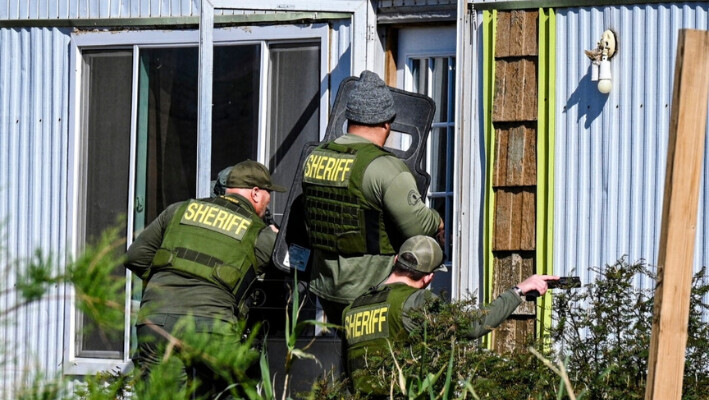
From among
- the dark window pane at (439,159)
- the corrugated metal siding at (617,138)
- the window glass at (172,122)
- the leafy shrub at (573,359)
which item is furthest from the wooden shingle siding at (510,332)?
the leafy shrub at (573,359)

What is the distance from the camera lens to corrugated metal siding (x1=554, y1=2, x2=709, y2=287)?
6855mm

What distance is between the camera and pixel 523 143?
716 cm

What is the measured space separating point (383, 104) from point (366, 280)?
0.89 m

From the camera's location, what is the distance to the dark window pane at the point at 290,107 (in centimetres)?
777

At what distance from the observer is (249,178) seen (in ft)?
22.9

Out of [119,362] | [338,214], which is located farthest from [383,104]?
[119,362]

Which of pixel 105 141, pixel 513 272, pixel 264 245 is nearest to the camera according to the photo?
pixel 264 245

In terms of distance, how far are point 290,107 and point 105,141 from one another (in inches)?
52.4

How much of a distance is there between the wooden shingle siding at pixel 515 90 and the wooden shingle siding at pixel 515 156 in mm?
77

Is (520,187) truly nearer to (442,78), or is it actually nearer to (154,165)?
(442,78)

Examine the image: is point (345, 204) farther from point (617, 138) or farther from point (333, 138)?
point (617, 138)

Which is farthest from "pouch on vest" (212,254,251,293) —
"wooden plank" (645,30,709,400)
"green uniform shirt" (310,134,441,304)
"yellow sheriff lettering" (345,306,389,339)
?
"wooden plank" (645,30,709,400)

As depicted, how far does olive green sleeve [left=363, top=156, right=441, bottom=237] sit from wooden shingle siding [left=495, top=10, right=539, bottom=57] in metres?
1.45

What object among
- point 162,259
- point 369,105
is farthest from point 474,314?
point 162,259
